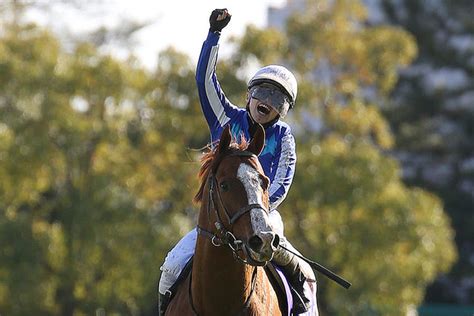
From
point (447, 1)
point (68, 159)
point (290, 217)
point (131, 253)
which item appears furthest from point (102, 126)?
point (447, 1)

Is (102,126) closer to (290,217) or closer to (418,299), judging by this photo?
(290,217)

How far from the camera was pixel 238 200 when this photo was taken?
809cm

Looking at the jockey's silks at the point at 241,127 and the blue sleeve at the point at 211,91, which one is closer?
the jockey's silks at the point at 241,127

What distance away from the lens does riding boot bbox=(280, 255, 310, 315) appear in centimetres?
938

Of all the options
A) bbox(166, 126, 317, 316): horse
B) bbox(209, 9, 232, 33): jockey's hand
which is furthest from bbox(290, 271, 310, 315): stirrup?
bbox(209, 9, 232, 33): jockey's hand

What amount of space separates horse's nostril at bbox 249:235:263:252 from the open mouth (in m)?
1.79

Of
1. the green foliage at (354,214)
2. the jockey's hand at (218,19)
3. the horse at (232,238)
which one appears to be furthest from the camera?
the green foliage at (354,214)

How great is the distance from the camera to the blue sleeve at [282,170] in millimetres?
9227

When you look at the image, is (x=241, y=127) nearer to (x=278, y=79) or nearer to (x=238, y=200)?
(x=278, y=79)

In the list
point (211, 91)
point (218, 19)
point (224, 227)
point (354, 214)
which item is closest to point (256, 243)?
point (224, 227)

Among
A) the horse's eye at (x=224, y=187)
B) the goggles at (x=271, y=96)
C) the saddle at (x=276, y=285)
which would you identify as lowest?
the saddle at (x=276, y=285)

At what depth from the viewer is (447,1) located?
5147 cm

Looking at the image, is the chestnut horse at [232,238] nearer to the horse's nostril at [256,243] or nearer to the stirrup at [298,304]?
the horse's nostril at [256,243]

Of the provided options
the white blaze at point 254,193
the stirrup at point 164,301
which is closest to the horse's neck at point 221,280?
the white blaze at point 254,193
